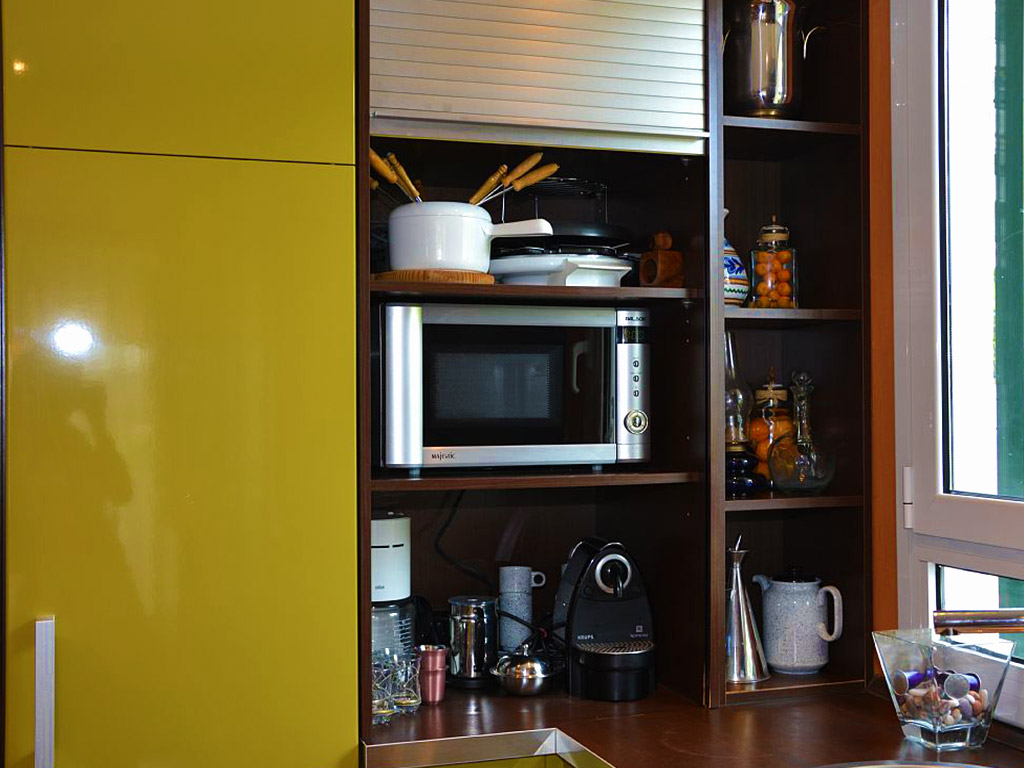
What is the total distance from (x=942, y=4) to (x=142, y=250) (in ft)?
4.66

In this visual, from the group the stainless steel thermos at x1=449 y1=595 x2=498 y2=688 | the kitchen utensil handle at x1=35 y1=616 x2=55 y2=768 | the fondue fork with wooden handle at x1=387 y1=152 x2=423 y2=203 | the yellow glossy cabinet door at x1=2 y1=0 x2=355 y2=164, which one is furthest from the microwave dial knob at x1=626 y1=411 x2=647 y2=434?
the kitchen utensil handle at x1=35 y1=616 x2=55 y2=768

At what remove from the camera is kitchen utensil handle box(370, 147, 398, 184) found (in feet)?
6.19

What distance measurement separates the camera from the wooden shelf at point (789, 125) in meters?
2.02

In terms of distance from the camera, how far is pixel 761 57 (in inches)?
81.5

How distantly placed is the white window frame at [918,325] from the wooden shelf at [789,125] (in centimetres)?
10

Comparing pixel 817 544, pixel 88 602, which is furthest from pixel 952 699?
pixel 88 602

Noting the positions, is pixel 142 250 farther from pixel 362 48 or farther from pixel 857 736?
pixel 857 736

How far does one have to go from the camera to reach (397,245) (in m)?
1.93

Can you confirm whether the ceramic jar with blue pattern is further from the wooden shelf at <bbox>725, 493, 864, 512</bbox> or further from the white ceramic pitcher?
the white ceramic pitcher

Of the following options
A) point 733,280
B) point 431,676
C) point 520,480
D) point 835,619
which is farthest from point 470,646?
point 733,280

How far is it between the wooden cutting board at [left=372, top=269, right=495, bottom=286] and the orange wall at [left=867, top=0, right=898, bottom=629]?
752mm

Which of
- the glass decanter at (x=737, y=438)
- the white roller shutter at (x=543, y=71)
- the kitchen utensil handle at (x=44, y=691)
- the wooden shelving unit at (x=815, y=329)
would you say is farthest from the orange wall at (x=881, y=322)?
the kitchen utensil handle at (x=44, y=691)

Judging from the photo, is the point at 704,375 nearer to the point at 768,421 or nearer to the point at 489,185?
the point at 768,421

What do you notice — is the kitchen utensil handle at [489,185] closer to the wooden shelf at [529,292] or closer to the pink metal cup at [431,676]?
the wooden shelf at [529,292]
